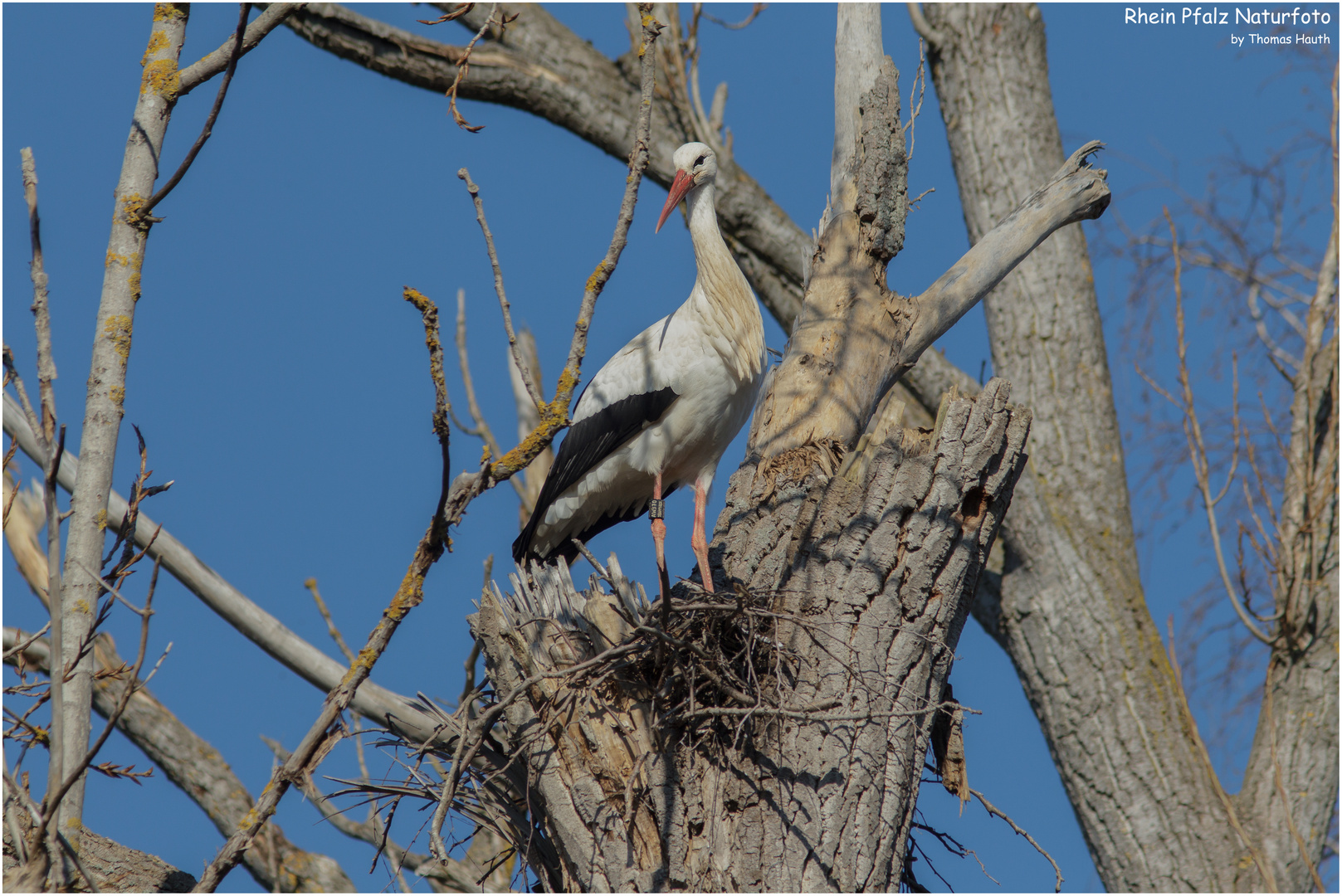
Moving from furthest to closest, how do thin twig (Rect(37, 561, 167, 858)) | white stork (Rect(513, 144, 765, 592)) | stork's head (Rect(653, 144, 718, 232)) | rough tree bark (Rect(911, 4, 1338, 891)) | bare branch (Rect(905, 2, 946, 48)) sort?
1. bare branch (Rect(905, 2, 946, 48))
2. rough tree bark (Rect(911, 4, 1338, 891))
3. stork's head (Rect(653, 144, 718, 232))
4. white stork (Rect(513, 144, 765, 592))
5. thin twig (Rect(37, 561, 167, 858))

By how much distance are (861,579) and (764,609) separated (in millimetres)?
396

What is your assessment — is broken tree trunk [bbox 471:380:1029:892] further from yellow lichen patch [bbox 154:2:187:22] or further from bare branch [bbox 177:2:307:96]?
yellow lichen patch [bbox 154:2:187:22]

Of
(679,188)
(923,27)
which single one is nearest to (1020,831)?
(679,188)

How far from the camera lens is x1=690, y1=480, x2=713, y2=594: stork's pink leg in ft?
13.0

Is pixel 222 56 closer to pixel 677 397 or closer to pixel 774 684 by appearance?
pixel 677 397

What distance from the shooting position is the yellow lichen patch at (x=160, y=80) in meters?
3.32

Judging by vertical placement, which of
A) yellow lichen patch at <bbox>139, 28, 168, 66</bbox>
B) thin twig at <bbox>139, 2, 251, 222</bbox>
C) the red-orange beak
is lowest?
thin twig at <bbox>139, 2, 251, 222</bbox>

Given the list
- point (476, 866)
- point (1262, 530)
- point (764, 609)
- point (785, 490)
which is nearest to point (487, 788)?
point (764, 609)

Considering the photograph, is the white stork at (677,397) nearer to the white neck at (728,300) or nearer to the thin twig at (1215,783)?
the white neck at (728,300)

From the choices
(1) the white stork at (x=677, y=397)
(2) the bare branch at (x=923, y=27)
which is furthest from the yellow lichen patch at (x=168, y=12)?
(2) the bare branch at (x=923, y=27)

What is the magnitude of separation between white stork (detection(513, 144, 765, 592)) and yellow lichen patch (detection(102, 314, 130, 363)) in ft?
7.86

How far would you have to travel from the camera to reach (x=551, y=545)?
18.7 ft

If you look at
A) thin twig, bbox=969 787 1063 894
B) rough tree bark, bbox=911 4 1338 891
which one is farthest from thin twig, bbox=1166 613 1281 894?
thin twig, bbox=969 787 1063 894

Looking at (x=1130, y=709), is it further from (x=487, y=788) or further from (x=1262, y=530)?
(x=487, y=788)
